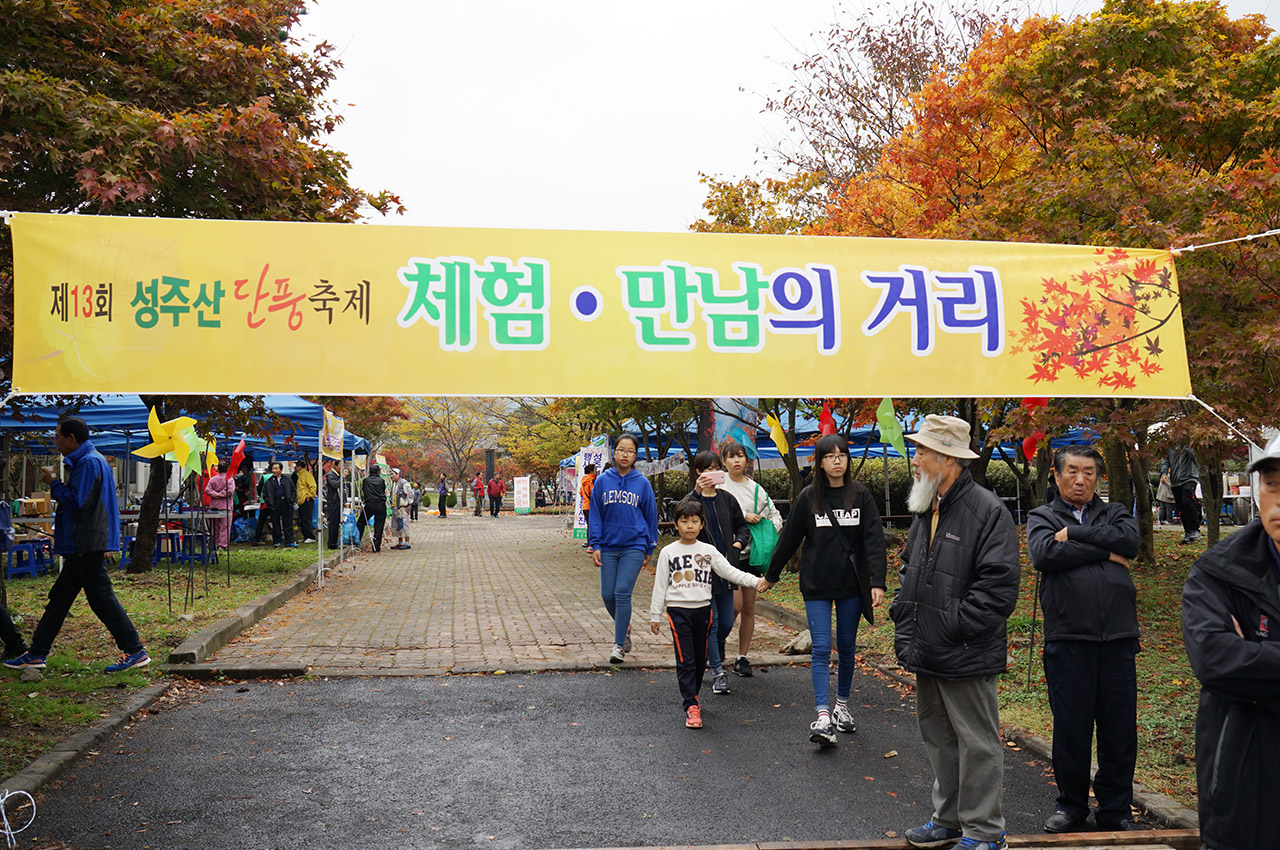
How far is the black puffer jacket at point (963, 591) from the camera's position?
12.8 ft

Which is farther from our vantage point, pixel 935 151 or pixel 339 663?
pixel 935 151

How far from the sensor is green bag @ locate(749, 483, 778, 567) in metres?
7.73

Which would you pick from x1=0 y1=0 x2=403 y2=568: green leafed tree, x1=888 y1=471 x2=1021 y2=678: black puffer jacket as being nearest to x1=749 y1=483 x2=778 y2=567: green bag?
x1=888 y1=471 x2=1021 y2=678: black puffer jacket

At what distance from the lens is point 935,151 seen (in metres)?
12.0

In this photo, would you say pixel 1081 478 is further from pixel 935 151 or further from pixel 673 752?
pixel 935 151

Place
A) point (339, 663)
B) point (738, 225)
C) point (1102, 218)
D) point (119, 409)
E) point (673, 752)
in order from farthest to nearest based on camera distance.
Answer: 1. point (738, 225)
2. point (119, 409)
3. point (339, 663)
4. point (1102, 218)
5. point (673, 752)

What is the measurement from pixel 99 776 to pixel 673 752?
3.20 meters

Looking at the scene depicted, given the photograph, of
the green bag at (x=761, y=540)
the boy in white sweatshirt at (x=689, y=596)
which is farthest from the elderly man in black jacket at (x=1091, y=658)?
the green bag at (x=761, y=540)

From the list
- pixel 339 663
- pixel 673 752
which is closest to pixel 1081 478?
pixel 673 752

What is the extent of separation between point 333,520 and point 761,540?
611 inches

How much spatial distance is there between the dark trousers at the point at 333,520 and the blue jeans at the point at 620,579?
13.7 metres

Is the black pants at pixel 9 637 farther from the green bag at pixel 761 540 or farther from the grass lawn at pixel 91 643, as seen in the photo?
the green bag at pixel 761 540

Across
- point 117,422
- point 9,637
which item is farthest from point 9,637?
point 117,422

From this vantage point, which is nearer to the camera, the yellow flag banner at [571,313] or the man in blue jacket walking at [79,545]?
the yellow flag banner at [571,313]
